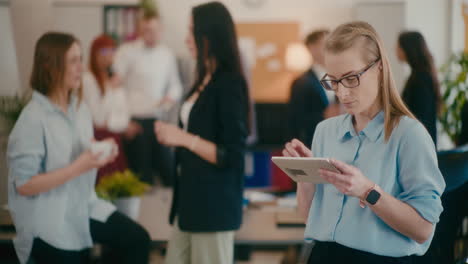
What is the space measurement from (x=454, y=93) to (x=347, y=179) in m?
2.05

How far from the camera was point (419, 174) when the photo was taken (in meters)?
1.17

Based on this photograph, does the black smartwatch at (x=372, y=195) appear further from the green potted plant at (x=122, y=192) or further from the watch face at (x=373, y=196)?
the green potted plant at (x=122, y=192)

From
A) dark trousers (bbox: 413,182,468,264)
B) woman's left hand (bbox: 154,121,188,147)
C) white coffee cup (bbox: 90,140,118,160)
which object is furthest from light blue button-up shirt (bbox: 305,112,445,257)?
white coffee cup (bbox: 90,140,118,160)

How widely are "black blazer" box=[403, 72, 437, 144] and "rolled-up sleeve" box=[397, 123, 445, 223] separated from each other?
1.30 metres

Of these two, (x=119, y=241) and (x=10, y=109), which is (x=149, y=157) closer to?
(x=119, y=241)

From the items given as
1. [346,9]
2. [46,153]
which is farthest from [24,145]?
[346,9]

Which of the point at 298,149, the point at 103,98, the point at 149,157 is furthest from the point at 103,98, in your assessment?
the point at 298,149

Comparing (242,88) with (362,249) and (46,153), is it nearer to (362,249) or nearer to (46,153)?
(46,153)

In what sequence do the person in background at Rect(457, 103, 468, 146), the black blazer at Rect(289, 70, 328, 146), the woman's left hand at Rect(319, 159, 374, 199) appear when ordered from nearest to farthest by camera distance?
the woman's left hand at Rect(319, 159, 374, 199) → the person in background at Rect(457, 103, 468, 146) → the black blazer at Rect(289, 70, 328, 146)

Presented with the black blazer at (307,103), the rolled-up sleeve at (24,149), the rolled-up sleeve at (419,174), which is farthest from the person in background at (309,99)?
the rolled-up sleeve at (419,174)

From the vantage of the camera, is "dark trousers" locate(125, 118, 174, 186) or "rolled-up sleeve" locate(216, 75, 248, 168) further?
"dark trousers" locate(125, 118, 174, 186)

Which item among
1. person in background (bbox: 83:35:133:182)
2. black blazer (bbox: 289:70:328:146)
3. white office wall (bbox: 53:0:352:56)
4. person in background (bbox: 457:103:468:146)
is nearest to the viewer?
person in background (bbox: 457:103:468:146)

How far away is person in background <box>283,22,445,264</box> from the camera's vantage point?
118cm

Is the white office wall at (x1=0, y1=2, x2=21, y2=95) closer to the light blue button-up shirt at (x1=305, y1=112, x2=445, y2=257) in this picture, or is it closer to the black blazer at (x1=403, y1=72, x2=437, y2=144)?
the light blue button-up shirt at (x1=305, y1=112, x2=445, y2=257)
